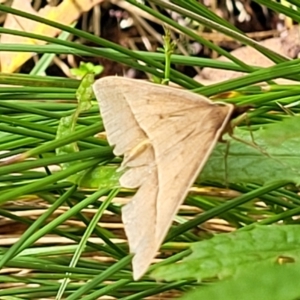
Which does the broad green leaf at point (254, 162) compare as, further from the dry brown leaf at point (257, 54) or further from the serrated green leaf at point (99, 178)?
the dry brown leaf at point (257, 54)

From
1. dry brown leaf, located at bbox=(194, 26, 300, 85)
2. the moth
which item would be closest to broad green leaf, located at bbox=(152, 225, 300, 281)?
the moth

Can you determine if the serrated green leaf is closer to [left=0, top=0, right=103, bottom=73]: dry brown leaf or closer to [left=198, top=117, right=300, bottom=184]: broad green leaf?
[left=198, top=117, right=300, bottom=184]: broad green leaf

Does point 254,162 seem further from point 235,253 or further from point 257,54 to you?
point 257,54

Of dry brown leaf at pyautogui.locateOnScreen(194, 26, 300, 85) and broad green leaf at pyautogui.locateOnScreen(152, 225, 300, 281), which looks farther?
dry brown leaf at pyautogui.locateOnScreen(194, 26, 300, 85)

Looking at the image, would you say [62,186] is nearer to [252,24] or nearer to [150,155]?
[150,155]

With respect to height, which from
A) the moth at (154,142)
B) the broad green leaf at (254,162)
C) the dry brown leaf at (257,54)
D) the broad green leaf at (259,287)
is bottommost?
the dry brown leaf at (257,54)

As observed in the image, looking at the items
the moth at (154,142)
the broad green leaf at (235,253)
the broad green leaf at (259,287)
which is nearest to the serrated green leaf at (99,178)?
the moth at (154,142)

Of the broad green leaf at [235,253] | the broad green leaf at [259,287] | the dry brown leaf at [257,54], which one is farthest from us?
the dry brown leaf at [257,54]
